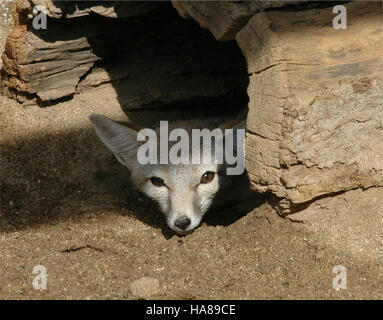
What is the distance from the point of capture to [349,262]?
3047mm

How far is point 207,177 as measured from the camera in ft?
13.2

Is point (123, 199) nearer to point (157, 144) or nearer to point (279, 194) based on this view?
point (157, 144)

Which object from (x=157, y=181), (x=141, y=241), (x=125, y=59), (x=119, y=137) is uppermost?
(x=125, y=59)

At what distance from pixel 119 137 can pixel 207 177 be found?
2.55 ft

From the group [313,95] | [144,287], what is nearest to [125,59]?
[313,95]

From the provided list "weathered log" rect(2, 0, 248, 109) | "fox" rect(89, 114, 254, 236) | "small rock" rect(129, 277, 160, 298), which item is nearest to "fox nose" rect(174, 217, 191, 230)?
"fox" rect(89, 114, 254, 236)

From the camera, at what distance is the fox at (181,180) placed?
3801 millimetres

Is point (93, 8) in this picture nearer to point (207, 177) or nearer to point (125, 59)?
point (125, 59)

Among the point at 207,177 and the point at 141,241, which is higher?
the point at 207,177

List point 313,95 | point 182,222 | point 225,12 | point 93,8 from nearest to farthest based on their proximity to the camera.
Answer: point 313,95, point 225,12, point 182,222, point 93,8

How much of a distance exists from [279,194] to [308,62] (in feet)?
2.57

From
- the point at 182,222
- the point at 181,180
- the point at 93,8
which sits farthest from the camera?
the point at 93,8

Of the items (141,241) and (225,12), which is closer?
(225,12)

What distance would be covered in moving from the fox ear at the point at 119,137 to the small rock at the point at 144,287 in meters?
1.39
